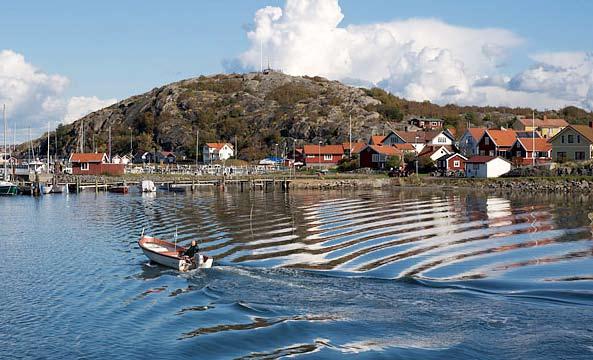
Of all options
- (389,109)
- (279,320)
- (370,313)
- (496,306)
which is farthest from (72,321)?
(389,109)

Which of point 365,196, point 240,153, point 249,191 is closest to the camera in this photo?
point 365,196

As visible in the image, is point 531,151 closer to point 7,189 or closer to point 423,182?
point 423,182

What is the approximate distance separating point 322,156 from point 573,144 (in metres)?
49.6

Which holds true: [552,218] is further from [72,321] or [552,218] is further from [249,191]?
[249,191]

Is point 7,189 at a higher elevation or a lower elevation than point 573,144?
lower

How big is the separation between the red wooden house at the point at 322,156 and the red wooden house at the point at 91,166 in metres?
37.2

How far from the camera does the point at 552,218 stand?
5316cm

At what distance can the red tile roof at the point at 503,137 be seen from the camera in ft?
341

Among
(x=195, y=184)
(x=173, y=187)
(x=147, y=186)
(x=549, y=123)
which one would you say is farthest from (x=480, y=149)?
(x=147, y=186)

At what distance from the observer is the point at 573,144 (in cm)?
9419

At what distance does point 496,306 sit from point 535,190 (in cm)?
6198

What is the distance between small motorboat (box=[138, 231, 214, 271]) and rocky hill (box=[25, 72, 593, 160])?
381 ft

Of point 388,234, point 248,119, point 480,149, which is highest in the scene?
point 248,119

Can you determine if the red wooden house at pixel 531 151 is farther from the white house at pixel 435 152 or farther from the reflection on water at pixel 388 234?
the reflection on water at pixel 388 234
